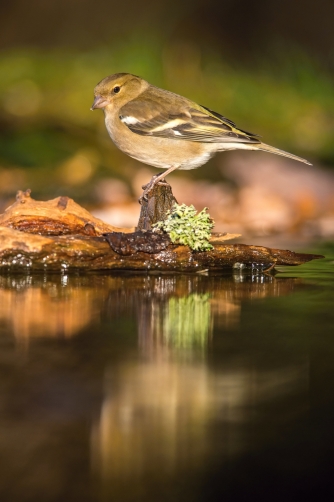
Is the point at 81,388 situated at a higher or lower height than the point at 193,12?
lower

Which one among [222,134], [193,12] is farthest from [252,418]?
[193,12]

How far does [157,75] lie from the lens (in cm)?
1243

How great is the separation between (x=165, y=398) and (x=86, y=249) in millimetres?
2455

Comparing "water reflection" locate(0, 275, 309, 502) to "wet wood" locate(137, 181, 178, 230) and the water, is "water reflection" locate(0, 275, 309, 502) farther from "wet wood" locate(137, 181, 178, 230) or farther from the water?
"wet wood" locate(137, 181, 178, 230)

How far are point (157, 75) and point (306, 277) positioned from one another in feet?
26.7

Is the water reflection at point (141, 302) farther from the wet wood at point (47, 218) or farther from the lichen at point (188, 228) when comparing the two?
the wet wood at point (47, 218)

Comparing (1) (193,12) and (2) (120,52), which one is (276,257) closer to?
(2) (120,52)

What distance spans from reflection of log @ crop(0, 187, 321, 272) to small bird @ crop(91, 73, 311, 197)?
2.56 feet

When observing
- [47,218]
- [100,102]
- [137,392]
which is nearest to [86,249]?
[47,218]

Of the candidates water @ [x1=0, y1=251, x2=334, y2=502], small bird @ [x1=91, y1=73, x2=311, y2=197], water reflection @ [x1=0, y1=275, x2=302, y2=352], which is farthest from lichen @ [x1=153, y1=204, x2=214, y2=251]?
water @ [x1=0, y1=251, x2=334, y2=502]

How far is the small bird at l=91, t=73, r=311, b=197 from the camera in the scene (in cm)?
564

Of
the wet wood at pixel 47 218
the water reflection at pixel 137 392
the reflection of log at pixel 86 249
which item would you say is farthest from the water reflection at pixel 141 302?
the wet wood at pixel 47 218

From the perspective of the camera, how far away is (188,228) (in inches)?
189

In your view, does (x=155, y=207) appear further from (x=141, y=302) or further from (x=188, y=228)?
(x=141, y=302)
